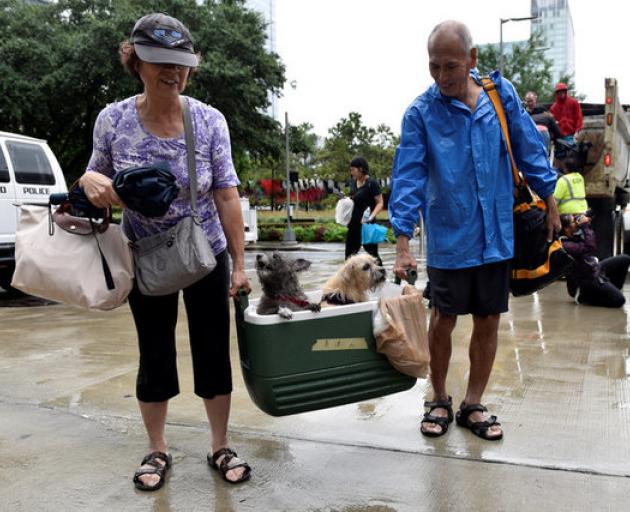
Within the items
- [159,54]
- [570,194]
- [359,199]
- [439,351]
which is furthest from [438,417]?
[359,199]

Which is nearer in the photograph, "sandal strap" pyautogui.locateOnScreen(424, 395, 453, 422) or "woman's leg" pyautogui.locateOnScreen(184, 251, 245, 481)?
"woman's leg" pyautogui.locateOnScreen(184, 251, 245, 481)

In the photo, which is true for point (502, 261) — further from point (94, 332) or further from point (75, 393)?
point (94, 332)

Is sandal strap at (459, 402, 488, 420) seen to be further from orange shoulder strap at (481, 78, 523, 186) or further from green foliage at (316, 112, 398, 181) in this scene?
green foliage at (316, 112, 398, 181)

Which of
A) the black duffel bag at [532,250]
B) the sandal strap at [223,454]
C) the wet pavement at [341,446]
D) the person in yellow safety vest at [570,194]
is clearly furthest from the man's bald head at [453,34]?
the person in yellow safety vest at [570,194]

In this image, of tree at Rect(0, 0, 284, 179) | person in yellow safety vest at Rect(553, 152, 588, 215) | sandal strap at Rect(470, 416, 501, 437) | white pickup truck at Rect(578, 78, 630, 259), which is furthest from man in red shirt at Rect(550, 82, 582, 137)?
tree at Rect(0, 0, 284, 179)

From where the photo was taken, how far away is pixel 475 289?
3408 mm

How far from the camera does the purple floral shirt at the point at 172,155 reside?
2.81 meters

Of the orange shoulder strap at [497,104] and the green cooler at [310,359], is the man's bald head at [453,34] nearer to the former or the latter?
the orange shoulder strap at [497,104]

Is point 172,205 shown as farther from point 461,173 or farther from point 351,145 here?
point 351,145

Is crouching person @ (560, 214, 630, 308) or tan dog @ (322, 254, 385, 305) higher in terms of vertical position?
tan dog @ (322, 254, 385, 305)

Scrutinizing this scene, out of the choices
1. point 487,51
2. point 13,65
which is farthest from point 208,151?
point 487,51

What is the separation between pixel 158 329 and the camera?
9.87 feet

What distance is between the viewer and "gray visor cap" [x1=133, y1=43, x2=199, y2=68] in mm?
2678

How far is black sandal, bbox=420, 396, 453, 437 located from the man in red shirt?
6871mm
